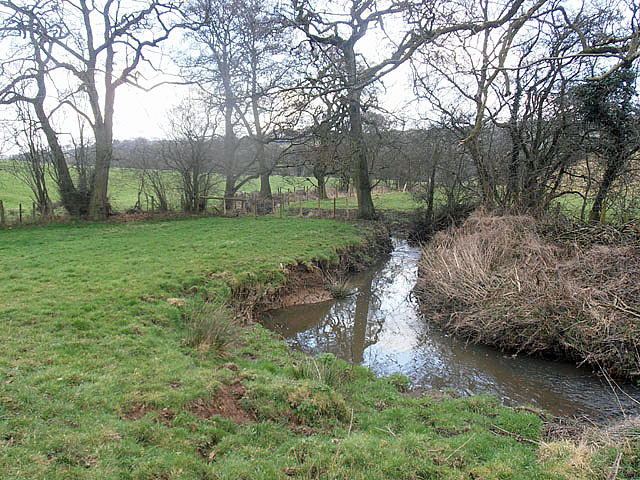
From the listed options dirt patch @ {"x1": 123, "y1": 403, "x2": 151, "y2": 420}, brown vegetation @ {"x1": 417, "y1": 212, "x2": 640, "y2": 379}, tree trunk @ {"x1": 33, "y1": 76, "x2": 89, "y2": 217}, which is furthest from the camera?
tree trunk @ {"x1": 33, "y1": 76, "x2": 89, "y2": 217}

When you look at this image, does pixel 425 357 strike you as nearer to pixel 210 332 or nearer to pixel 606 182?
pixel 210 332

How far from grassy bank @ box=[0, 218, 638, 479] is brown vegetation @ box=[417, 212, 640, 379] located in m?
2.57

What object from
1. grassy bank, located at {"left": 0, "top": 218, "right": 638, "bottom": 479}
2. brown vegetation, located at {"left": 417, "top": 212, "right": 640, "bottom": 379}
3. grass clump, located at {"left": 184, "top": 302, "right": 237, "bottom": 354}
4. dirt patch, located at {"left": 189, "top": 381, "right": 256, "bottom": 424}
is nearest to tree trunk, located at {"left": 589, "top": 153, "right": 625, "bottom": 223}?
brown vegetation, located at {"left": 417, "top": 212, "right": 640, "bottom": 379}

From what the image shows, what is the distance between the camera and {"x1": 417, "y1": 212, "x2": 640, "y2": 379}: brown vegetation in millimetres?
7188

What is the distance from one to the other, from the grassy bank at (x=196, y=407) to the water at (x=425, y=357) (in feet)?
3.21

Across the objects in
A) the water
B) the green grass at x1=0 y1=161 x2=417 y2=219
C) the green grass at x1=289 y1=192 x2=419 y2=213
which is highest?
the green grass at x1=0 y1=161 x2=417 y2=219

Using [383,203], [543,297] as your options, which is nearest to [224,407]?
[543,297]

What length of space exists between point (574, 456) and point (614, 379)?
409cm

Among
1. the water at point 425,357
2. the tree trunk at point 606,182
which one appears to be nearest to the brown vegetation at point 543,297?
the water at point 425,357

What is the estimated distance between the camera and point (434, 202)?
22062mm

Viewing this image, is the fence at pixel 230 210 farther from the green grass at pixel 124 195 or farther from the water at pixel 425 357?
the water at pixel 425 357

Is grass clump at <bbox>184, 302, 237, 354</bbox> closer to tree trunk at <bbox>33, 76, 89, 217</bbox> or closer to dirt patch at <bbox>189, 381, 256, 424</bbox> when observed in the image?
dirt patch at <bbox>189, 381, 256, 424</bbox>

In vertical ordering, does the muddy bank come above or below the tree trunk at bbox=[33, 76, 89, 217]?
below

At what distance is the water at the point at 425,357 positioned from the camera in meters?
6.68
